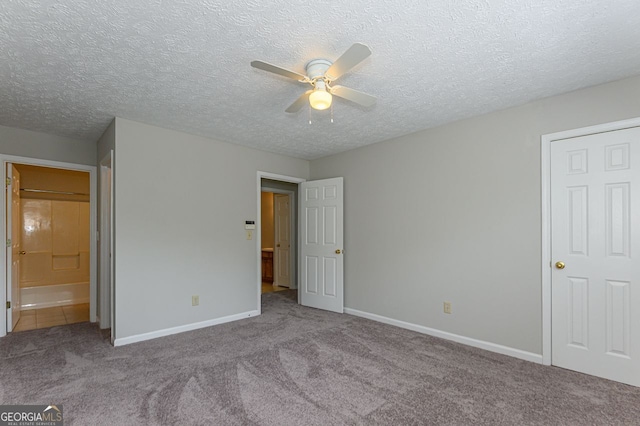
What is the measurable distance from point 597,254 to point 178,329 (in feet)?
14.2

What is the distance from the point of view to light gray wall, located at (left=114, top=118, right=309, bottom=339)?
3.48 metres

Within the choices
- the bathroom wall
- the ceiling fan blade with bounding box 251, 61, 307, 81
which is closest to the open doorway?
the bathroom wall

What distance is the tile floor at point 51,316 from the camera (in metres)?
4.14

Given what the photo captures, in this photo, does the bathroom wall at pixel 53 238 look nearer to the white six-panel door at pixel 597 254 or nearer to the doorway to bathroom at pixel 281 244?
the doorway to bathroom at pixel 281 244

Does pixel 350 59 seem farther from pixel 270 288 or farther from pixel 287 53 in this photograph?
pixel 270 288

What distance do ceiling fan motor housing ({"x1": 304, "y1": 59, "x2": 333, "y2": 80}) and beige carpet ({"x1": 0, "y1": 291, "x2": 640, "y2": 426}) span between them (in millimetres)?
2331

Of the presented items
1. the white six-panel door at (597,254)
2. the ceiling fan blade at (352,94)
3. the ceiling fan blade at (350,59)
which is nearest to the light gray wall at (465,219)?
the white six-panel door at (597,254)

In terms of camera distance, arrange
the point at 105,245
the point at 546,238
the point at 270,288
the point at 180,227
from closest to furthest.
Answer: the point at 546,238, the point at 180,227, the point at 105,245, the point at 270,288

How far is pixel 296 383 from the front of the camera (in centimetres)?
257

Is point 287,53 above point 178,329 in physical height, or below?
above

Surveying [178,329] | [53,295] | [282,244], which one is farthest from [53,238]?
[282,244]

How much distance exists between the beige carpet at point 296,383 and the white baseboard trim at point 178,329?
110mm

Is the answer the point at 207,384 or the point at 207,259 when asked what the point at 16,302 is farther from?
the point at 207,384

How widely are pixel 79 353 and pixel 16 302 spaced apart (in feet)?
6.29
